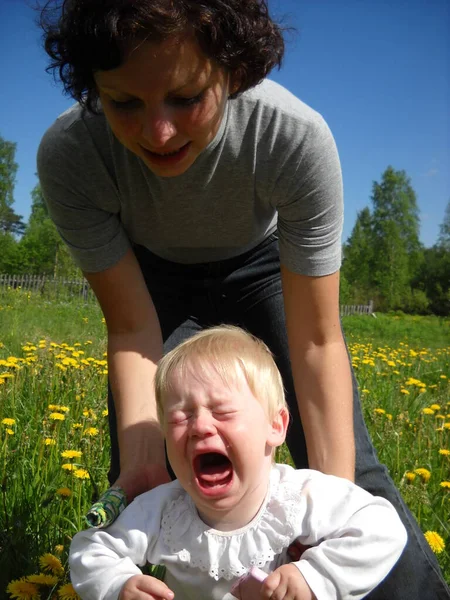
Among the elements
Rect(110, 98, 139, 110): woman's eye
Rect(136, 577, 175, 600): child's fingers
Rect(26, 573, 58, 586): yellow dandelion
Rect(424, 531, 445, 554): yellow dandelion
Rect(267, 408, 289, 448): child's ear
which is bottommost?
Rect(26, 573, 58, 586): yellow dandelion

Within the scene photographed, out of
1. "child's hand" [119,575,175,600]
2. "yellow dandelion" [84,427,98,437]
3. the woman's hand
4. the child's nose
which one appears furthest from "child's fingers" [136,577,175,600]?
"yellow dandelion" [84,427,98,437]

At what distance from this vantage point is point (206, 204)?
1.82 metres

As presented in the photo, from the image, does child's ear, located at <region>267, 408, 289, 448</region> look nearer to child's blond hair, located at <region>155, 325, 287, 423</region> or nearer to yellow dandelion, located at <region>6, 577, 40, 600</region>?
child's blond hair, located at <region>155, 325, 287, 423</region>

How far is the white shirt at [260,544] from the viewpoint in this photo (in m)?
1.21

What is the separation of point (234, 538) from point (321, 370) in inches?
21.9

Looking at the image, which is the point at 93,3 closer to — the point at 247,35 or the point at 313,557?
the point at 247,35

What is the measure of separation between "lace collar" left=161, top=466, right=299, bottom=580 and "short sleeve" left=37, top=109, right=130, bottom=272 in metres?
0.79

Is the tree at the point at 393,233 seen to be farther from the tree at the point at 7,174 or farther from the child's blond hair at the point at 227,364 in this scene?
the child's blond hair at the point at 227,364

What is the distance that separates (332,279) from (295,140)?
38 cm

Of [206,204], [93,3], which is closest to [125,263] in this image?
[206,204]

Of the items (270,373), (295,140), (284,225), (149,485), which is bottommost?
(149,485)

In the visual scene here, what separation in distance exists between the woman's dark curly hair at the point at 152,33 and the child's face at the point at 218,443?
683 millimetres

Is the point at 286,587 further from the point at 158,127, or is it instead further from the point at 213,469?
the point at 158,127

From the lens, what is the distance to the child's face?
4.14ft
